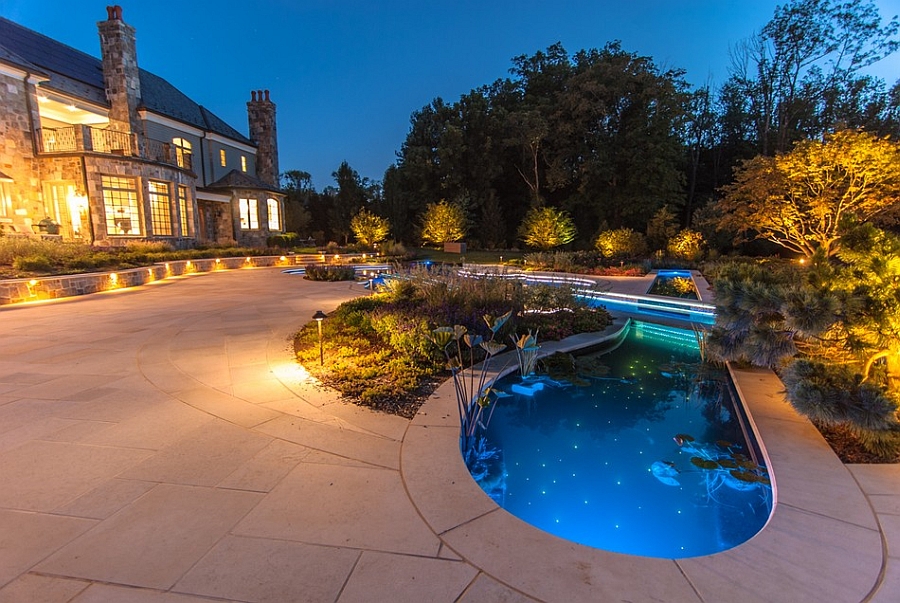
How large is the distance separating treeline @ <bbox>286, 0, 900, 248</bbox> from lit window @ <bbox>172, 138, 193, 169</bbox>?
868 centimetres

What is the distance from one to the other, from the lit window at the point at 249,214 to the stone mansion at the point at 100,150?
0.68ft

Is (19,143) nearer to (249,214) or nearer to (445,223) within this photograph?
(249,214)

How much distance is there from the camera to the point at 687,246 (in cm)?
1803

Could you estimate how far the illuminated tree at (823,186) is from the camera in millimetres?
10492

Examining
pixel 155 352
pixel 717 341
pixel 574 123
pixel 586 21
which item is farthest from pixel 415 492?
pixel 586 21

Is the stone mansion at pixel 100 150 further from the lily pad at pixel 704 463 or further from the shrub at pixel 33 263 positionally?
the lily pad at pixel 704 463

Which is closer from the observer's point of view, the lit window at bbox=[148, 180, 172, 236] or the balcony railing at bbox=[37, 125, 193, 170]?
the balcony railing at bbox=[37, 125, 193, 170]

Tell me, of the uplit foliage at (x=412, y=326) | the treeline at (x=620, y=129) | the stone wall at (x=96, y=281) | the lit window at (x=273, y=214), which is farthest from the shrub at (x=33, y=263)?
the treeline at (x=620, y=129)

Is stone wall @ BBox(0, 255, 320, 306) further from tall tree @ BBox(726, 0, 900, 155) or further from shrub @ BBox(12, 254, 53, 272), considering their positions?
tall tree @ BBox(726, 0, 900, 155)

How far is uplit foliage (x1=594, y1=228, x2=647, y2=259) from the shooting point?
18.5 m

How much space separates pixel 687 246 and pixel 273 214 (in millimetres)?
20329

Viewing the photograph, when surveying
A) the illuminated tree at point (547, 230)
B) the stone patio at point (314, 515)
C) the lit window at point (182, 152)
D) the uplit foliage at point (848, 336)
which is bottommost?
the stone patio at point (314, 515)

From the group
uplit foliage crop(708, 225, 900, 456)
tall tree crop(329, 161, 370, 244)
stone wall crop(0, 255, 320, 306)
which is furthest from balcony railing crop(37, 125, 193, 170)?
uplit foliage crop(708, 225, 900, 456)

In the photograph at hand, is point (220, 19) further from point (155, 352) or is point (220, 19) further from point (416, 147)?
point (155, 352)
